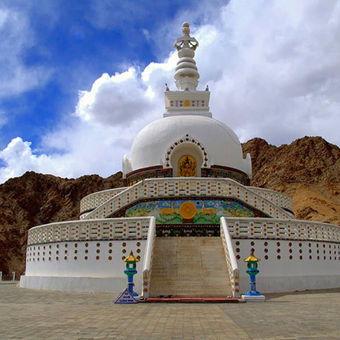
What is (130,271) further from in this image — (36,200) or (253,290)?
(36,200)

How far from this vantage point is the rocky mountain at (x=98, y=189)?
44.9 metres

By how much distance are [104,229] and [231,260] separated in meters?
4.24

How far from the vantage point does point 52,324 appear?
21.5 ft

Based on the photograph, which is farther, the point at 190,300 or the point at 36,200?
the point at 36,200

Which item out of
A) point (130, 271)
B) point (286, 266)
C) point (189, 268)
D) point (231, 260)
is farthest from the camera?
point (286, 266)

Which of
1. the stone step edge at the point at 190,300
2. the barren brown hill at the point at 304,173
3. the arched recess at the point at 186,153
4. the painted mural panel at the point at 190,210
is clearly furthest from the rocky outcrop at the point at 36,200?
the stone step edge at the point at 190,300

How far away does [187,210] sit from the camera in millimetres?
15266

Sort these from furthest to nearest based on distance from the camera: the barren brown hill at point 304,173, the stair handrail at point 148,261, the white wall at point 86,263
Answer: the barren brown hill at point 304,173 → the white wall at point 86,263 → the stair handrail at point 148,261

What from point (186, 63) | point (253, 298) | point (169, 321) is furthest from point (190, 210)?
point (186, 63)

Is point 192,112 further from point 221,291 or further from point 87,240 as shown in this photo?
point 221,291

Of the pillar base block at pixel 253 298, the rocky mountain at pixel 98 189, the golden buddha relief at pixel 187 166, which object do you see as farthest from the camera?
the rocky mountain at pixel 98 189

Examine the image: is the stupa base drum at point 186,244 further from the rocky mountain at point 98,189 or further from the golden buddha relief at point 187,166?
the rocky mountain at point 98,189

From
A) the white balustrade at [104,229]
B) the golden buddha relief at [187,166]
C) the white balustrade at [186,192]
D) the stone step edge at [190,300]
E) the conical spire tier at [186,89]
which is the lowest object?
the stone step edge at [190,300]

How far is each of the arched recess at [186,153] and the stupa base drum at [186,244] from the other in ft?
0.22
